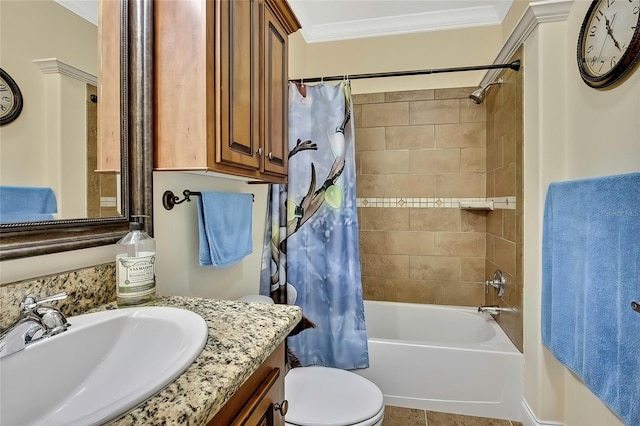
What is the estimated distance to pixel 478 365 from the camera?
178cm

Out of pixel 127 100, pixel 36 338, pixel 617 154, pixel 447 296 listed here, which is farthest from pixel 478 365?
pixel 127 100

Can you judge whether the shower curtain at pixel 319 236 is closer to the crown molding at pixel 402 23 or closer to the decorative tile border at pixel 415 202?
the decorative tile border at pixel 415 202

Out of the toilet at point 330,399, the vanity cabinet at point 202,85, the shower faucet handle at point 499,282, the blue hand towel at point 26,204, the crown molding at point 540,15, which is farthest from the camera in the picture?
the shower faucet handle at point 499,282

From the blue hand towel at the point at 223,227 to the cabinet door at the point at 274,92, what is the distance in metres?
0.24

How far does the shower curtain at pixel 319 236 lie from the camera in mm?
1881

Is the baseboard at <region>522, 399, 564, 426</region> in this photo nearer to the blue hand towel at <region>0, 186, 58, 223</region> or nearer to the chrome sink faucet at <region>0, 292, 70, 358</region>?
the chrome sink faucet at <region>0, 292, 70, 358</region>

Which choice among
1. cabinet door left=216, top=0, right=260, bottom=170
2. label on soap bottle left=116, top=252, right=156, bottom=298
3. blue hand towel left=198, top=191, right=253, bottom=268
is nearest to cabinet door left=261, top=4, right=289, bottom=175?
cabinet door left=216, top=0, right=260, bottom=170

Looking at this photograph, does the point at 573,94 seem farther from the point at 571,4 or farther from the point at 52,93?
the point at 52,93

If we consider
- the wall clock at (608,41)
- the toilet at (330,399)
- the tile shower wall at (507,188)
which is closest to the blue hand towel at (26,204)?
the toilet at (330,399)

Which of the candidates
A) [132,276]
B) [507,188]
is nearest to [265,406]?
[132,276]

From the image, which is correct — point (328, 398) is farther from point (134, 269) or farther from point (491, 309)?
point (491, 309)

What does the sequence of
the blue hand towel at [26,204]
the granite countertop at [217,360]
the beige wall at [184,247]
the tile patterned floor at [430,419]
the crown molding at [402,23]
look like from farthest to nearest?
1. the crown molding at [402,23]
2. the tile patterned floor at [430,419]
3. the beige wall at [184,247]
4. the blue hand towel at [26,204]
5. the granite countertop at [217,360]

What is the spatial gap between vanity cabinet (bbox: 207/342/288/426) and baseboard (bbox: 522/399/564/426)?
1.48m

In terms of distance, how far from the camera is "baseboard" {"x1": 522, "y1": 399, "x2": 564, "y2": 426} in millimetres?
1594
